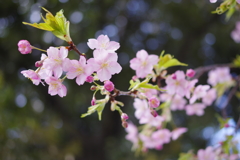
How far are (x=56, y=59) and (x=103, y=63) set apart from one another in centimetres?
11

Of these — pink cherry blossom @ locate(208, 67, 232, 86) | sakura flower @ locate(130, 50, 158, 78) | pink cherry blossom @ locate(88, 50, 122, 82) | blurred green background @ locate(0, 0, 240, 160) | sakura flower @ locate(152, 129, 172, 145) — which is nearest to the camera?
pink cherry blossom @ locate(88, 50, 122, 82)

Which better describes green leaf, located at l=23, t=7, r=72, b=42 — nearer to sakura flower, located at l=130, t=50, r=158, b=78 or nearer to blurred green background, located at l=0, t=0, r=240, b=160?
sakura flower, located at l=130, t=50, r=158, b=78

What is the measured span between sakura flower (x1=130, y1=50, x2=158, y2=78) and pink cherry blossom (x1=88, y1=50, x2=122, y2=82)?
0.50 ft

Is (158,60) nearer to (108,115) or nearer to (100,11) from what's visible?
(100,11)

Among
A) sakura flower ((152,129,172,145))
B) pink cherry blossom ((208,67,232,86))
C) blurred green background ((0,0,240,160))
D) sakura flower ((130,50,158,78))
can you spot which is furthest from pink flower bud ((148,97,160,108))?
blurred green background ((0,0,240,160))

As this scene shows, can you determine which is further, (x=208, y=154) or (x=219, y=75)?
(x=219, y=75)

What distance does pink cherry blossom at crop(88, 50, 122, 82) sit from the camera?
57cm

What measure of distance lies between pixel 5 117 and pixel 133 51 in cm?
161

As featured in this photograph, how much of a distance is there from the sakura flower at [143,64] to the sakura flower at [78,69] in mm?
187

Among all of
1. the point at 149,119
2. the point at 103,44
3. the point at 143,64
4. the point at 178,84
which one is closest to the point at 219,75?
the point at 149,119

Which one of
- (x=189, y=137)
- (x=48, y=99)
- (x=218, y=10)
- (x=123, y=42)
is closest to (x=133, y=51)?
(x=123, y=42)

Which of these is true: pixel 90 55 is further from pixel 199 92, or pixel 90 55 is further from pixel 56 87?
pixel 56 87

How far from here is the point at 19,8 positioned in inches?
89.7

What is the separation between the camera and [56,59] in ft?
1.86
